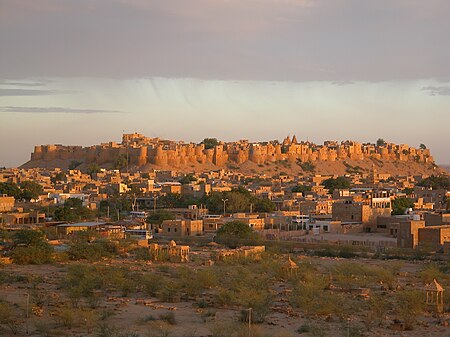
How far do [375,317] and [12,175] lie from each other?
56259 mm

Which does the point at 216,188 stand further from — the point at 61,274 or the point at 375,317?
the point at 375,317

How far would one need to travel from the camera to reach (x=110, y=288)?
23.4 meters

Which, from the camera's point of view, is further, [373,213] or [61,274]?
[373,213]

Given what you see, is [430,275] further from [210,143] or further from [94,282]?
[210,143]

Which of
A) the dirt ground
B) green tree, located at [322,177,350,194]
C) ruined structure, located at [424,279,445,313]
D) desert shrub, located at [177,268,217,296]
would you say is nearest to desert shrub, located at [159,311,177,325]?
the dirt ground

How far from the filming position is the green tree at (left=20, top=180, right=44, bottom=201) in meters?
54.9

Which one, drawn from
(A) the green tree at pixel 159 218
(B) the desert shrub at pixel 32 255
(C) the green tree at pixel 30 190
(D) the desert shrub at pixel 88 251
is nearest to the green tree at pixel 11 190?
(C) the green tree at pixel 30 190

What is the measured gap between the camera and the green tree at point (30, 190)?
54875 mm

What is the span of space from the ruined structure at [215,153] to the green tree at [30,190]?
3201 centimetres

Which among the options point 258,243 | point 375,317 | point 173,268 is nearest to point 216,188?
point 258,243

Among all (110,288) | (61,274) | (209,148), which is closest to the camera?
(110,288)

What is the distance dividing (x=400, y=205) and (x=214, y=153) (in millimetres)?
51863

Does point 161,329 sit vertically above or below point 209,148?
below

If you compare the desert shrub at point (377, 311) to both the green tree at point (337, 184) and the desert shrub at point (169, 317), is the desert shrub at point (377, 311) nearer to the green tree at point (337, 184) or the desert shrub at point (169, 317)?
the desert shrub at point (169, 317)
